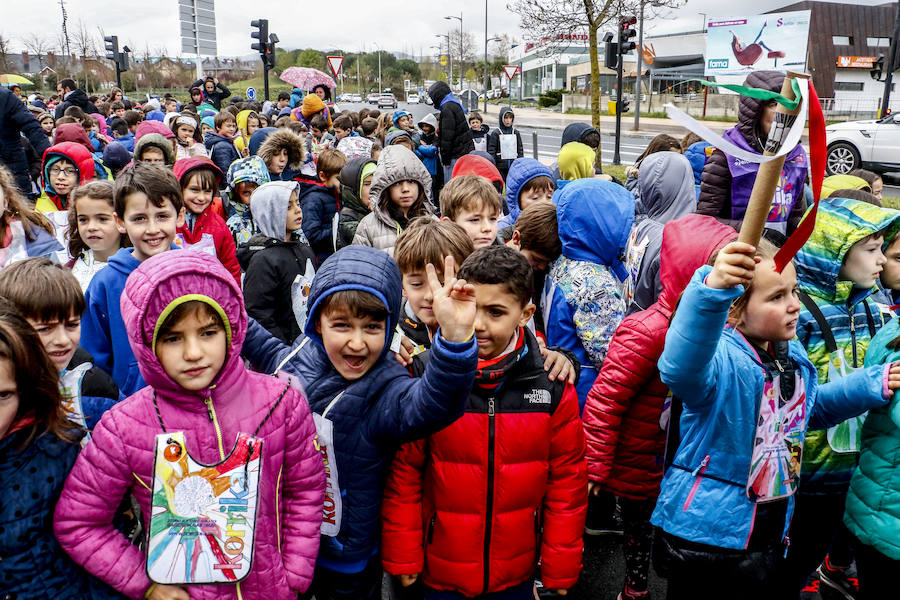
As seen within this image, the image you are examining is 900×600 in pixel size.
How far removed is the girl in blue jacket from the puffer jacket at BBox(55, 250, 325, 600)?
1.17 metres

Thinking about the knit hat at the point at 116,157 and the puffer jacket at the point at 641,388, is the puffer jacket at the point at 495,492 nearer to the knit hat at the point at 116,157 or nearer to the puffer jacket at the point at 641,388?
the puffer jacket at the point at 641,388

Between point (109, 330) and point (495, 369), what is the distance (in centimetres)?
184

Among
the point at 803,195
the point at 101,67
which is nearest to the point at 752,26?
the point at 803,195

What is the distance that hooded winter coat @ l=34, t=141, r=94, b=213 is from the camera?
17.1ft

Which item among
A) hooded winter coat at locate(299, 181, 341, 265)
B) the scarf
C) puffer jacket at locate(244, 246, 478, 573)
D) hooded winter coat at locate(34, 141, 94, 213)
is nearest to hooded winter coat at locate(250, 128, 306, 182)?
hooded winter coat at locate(299, 181, 341, 265)

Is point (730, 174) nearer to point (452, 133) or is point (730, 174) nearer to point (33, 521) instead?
point (33, 521)

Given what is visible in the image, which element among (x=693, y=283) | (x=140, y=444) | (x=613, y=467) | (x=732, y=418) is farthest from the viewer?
(x=613, y=467)

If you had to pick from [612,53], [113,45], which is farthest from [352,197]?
[113,45]

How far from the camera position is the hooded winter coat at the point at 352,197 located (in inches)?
208

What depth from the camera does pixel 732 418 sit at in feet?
7.01

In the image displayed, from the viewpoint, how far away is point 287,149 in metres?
6.75

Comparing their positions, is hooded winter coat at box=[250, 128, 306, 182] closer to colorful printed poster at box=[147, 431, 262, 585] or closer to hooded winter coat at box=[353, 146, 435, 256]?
hooded winter coat at box=[353, 146, 435, 256]

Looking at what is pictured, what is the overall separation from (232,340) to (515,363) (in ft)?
3.00

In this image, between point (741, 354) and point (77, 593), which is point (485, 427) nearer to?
point (741, 354)
